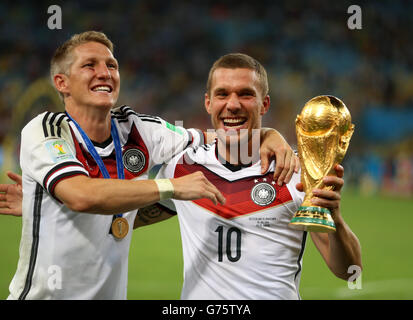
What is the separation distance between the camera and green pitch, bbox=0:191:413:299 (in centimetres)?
618

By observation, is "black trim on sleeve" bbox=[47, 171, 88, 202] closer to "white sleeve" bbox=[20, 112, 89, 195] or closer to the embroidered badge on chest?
"white sleeve" bbox=[20, 112, 89, 195]

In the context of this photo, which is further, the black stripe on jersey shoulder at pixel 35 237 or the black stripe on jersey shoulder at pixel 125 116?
the black stripe on jersey shoulder at pixel 125 116

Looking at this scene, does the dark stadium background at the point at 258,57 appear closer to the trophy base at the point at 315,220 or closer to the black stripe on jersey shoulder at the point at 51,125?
the black stripe on jersey shoulder at the point at 51,125

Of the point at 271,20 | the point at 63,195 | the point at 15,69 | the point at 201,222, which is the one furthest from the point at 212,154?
the point at 271,20

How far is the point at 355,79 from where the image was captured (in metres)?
21.1

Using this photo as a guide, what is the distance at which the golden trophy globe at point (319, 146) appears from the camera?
6.58 feet

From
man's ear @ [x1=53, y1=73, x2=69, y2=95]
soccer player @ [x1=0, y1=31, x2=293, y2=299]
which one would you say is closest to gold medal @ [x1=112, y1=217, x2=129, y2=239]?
soccer player @ [x1=0, y1=31, x2=293, y2=299]

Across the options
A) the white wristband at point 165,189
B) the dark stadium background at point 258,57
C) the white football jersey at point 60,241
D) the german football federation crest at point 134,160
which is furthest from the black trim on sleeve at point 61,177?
the dark stadium background at point 258,57

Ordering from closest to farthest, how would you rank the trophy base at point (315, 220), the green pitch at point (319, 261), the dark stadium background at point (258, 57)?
the trophy base at point (315, 220) < the green pitch at point (319, 261) < the dark stadium background at point (258, 57)

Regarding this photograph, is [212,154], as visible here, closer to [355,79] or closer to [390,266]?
[390,266]

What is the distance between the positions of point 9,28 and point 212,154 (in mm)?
19788

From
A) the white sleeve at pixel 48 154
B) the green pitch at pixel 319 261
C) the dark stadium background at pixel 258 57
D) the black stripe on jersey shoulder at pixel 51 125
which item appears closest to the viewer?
the white sleeve at pixel 48 154

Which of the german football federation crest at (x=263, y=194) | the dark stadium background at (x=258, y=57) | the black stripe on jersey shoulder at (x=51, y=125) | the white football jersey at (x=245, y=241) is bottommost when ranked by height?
the white football jersey at (x=245, y=241)

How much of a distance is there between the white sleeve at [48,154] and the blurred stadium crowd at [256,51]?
17.3 metres
